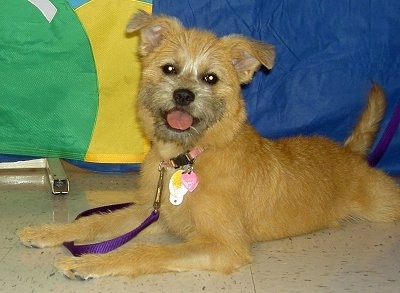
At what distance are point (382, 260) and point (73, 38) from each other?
2279 millimetres

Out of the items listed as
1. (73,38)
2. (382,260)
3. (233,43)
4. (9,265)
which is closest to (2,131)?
(73,38)

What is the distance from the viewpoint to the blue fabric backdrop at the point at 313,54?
4.25 m

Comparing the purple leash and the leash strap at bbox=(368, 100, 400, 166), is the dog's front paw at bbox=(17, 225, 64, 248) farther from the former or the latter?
the leash strap at bbox=(368, 100, 400, 166)

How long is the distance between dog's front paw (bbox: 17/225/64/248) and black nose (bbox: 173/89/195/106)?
3.14ft

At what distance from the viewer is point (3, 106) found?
165 inches

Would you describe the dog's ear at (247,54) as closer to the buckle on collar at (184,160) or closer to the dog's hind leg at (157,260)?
the buckle on collar at (184,160)

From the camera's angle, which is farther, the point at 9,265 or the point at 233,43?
the point at 233,43

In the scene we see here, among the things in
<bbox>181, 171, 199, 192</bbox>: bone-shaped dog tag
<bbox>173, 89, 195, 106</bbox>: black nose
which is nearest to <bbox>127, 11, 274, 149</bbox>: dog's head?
<bbox>173, 89, 195, 106</bbox>: black nose

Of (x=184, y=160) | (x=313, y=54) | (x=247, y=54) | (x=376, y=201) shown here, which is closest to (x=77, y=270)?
(x=184, y=160)

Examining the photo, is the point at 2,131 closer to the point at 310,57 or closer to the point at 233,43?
the point at 233,43

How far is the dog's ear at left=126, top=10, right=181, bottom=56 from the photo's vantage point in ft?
10.8

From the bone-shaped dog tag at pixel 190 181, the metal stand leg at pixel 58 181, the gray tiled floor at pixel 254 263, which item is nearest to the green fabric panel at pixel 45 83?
the metal stand leg at pixel 58 181

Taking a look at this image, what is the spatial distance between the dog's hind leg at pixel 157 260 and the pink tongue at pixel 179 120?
56 cm

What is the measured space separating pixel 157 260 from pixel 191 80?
2.84 ft
